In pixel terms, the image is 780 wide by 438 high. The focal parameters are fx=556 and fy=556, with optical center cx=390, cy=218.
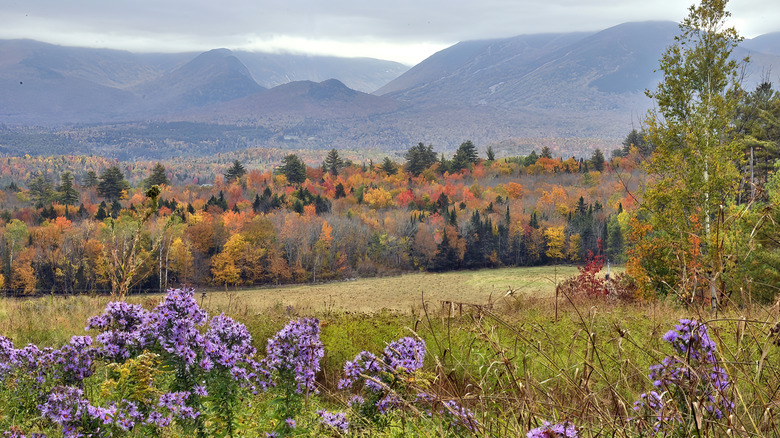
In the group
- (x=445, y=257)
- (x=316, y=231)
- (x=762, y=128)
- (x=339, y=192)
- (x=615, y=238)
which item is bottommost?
(x=445, y=257)

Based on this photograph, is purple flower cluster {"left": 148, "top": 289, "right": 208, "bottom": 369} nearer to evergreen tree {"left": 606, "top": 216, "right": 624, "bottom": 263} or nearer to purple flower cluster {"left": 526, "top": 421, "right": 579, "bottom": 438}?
purple flower cluster {"left": 526, "top": 421, "right": 579, "bottom": 438}

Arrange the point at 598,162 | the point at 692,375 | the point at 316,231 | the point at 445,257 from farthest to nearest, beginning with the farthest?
1. the point at 598,162
2. the point at 316,231
3. the point at 445,257
4. the point at 692,375

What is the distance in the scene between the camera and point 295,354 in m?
3.58

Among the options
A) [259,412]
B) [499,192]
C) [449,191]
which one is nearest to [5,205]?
[449,191]

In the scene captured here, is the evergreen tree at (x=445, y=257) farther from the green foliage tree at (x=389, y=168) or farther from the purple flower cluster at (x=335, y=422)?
the purple flower cluster at (x=335, y=422)

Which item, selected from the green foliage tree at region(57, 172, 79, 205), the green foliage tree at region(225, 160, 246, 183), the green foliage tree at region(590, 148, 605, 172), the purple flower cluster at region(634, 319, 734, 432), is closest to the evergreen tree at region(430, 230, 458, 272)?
the green foliage tree at region(590, 148, 605, 172)

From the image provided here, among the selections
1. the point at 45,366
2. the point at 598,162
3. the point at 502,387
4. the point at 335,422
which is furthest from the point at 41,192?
the point at 502,387

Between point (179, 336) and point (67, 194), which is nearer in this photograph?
point (179, 336)

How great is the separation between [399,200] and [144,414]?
9257cm

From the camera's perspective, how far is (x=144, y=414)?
10.3ft

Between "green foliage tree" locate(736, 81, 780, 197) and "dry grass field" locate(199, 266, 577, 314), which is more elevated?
"green foliage tree" locate(736, 81, 780, 197)

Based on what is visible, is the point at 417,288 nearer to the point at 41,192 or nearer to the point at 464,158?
the point at 464,158

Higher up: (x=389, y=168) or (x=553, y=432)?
(x=553, y=432)

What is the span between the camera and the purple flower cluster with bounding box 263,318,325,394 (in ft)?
11.6
